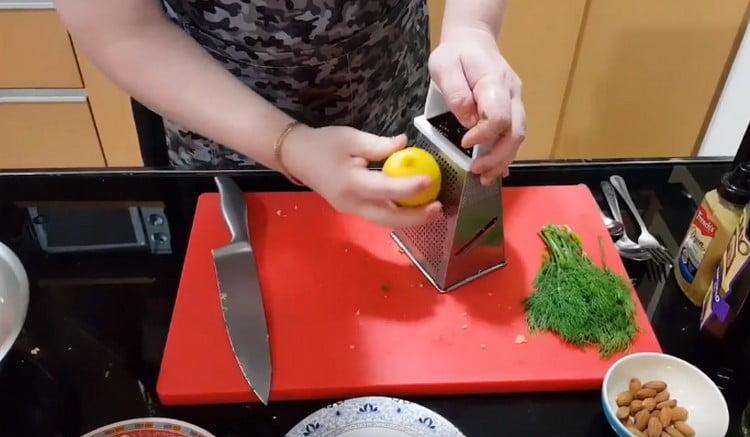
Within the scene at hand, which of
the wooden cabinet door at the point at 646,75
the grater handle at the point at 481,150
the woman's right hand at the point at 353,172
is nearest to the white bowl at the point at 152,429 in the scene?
the woman's right hand at the point at 353,172

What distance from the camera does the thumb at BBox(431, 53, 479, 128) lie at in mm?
746

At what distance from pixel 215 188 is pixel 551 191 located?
1.44ft

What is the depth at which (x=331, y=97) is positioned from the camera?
37.7 inches

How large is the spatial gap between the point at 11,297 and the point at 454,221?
48 centimetres

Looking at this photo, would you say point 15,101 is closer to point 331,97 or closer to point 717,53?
point 331,97

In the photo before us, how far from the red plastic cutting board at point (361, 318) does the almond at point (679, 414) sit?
0.08m

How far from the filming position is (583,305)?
31.0 inches

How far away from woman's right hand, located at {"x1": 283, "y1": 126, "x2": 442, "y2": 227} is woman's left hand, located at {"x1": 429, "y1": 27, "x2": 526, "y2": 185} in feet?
0.22

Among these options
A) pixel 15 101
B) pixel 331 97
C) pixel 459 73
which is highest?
pixel 459 73

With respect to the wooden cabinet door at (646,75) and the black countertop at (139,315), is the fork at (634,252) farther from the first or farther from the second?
the wooden cabinet door at (646,75)

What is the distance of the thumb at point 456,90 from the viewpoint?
75 cm

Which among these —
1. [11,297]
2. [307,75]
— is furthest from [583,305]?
[11,297]

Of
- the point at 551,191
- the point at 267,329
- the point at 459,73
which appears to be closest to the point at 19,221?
the point at 267,329

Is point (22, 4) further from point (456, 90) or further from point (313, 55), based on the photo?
point (456, 90)
